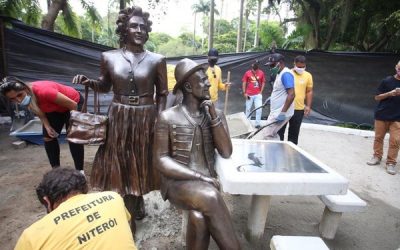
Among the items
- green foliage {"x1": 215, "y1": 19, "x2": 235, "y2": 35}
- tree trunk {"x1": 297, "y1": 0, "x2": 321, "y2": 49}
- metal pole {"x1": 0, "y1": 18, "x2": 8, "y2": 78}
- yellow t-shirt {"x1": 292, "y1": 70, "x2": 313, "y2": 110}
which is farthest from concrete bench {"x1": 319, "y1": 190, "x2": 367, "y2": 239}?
green foliage {"x1": 215, "y1": 19, "x2": 235, "y2": 35}

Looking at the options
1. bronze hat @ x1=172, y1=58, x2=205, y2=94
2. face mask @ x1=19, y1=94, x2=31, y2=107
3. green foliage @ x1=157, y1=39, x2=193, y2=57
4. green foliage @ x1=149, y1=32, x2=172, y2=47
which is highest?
green foliage @ x1=149, y1=32, x2=172, y2=47

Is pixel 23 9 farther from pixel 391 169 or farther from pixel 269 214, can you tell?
pixel 391 169

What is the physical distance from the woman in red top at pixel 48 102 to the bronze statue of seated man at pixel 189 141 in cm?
112

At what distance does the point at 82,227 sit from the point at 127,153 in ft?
4.04

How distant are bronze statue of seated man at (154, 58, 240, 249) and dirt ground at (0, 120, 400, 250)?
0.84m

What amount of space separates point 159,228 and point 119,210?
Result: 152 centimetres

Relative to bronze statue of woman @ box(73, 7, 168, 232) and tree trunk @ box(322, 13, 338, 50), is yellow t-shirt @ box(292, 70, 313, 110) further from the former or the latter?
tree trunk @ box(322, 13, 338, 50)

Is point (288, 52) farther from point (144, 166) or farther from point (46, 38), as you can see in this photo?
point (144, 166)

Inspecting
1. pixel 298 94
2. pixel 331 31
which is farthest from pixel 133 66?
pixel 331 31

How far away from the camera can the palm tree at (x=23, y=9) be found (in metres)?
6.60

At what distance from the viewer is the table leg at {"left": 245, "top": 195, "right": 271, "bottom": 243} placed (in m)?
2.64

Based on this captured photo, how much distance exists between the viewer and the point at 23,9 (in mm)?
8086

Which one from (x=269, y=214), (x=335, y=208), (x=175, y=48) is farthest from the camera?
(x=175, y=48)

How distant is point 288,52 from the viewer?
7250mm
